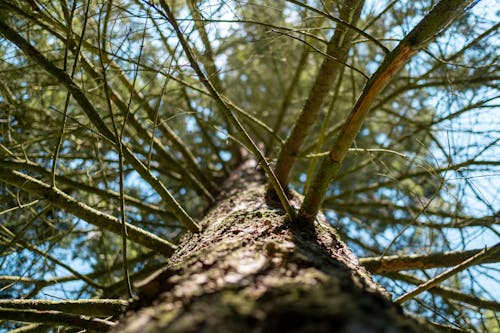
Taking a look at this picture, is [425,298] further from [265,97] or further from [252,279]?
[265,97]

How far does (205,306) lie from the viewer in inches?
35.9

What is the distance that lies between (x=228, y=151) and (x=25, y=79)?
84.9 inches

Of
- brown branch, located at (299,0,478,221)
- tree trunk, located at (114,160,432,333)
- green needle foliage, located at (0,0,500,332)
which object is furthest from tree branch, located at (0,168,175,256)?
brown branch, located at (299,0,478,221)

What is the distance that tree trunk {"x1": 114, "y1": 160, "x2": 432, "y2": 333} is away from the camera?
0.82 metres

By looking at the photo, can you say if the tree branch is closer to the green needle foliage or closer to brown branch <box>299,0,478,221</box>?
the green needle foliage

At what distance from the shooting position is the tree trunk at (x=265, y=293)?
2.68 ft

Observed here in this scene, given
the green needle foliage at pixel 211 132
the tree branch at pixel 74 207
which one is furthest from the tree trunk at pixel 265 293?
the tree branch at pixel 74 207

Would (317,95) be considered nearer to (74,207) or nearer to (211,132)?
(74,207)

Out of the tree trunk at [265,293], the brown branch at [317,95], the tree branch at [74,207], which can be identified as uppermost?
the brown branch at [317,95]

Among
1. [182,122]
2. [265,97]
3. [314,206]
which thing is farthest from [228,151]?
[314,206]

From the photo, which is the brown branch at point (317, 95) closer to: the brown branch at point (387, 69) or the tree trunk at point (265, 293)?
the brown branch at point (387, 69)

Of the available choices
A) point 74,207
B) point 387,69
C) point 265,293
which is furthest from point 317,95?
point 265,293

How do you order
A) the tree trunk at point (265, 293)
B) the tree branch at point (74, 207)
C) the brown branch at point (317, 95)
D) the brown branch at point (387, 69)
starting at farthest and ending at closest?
the brown branch at point (317, 95)
the tree branch at point (74, 207)
the brown branch at point (387, 69)
the tree trunk at point (265, 293)

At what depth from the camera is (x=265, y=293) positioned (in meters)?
0.98
